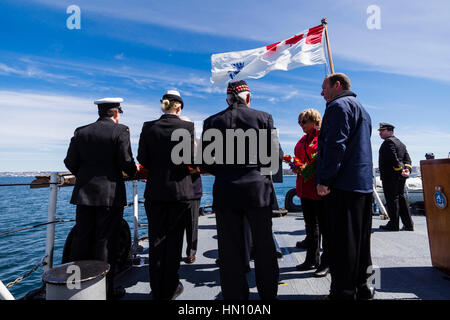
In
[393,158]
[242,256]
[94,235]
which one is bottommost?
[242,256]

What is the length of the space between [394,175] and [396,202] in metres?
0.52

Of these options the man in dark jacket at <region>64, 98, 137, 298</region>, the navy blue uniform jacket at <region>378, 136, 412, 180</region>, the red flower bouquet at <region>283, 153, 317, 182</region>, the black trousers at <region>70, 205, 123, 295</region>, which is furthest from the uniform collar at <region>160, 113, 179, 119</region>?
the navy blue uniform jacket at <region>378, 136, 412, 180</region>

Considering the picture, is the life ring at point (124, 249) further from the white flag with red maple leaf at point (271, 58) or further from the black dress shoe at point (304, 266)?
the white flag with red maple leaf at point (271, 58)

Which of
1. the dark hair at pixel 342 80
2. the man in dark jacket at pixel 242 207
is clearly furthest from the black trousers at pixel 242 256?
the dark hair at pixel 342 80

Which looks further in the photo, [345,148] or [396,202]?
[396,202]

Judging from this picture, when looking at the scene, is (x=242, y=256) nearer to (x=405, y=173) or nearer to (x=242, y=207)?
(x=242, y=207)

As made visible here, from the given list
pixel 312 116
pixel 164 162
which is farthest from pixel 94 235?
pixel 312 116

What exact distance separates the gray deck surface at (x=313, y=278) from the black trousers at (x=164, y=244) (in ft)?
0.80

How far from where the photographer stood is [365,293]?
234 centimetres

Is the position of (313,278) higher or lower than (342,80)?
lower

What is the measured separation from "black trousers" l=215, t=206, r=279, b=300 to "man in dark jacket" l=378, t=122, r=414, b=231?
13.4ft
